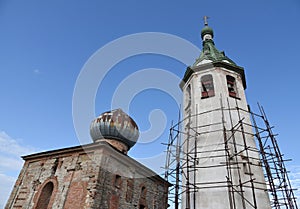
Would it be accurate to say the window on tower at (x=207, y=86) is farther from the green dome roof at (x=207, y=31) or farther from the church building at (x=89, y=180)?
the green dome roof at (x=207, y=31)

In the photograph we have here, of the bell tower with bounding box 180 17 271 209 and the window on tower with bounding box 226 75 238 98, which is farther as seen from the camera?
the window on tower with bounding box 226 75 238 98

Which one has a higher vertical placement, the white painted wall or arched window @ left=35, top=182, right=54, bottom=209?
the white painted wall

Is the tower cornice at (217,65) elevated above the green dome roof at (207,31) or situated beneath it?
situated beneath

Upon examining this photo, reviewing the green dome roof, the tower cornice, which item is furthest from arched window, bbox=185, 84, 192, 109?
the green dome roof

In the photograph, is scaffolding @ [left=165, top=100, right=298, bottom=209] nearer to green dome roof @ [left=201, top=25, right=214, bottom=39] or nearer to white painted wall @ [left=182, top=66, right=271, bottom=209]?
white painted wall @ [left=182, top=66, right=271, bottom=209]

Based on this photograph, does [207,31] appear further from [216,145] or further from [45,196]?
[45,196]

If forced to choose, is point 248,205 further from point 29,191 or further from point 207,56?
point 29,191

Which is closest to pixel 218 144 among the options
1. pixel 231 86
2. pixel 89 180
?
pixel 231 86

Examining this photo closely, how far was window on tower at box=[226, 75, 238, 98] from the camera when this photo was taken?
1279 centimetres

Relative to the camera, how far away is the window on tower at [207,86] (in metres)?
12.8

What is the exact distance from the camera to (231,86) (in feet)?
44.2

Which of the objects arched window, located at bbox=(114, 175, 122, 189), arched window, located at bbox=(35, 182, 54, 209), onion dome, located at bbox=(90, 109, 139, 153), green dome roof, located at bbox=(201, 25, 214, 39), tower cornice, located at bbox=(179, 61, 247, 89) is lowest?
arched window, located at bbox=(35, 182, 54, 209)

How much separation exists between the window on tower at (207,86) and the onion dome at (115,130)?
18.8ft

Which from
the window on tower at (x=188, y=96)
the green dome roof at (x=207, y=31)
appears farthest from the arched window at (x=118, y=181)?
the green dome roof at (x=207, y=31)
